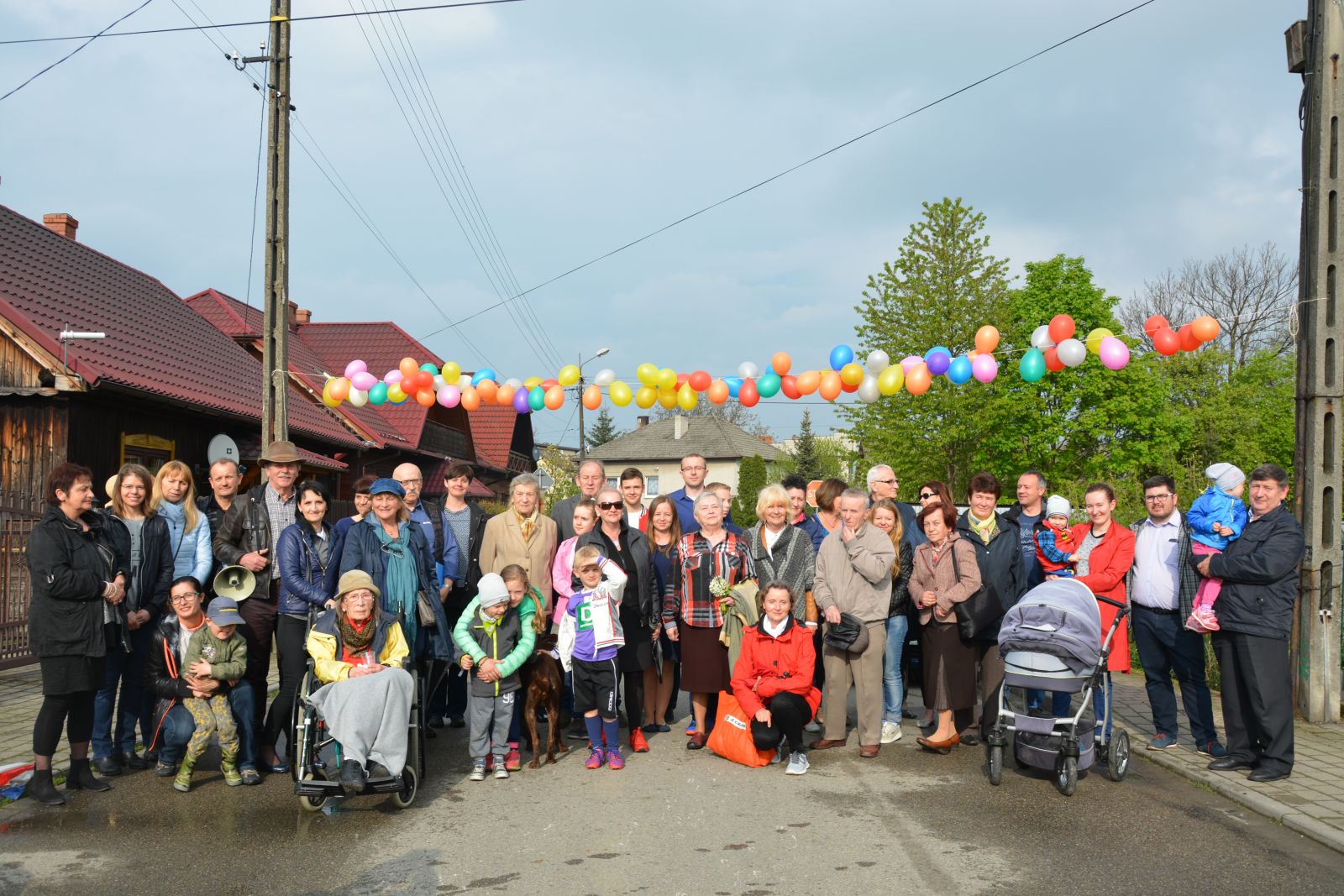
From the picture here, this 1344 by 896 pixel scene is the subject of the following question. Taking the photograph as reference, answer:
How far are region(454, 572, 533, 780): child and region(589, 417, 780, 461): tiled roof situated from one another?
6606 cm

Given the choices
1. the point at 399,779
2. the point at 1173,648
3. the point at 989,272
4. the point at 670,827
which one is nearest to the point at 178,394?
the point at 399,779

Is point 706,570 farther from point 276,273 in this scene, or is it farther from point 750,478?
point 750,478

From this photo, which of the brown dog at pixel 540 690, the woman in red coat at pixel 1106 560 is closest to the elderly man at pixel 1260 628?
the woman in red coat at pixel 1106 560

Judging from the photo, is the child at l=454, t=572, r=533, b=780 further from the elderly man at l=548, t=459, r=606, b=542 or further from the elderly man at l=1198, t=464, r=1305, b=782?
the elderly man at l=1198, t=464, r=1305, b=782

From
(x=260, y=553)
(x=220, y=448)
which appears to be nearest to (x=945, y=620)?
(x=260, y=553)

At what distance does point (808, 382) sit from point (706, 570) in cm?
387

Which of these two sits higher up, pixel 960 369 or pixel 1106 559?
pixel 960 369

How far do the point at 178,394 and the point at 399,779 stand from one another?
1150cm

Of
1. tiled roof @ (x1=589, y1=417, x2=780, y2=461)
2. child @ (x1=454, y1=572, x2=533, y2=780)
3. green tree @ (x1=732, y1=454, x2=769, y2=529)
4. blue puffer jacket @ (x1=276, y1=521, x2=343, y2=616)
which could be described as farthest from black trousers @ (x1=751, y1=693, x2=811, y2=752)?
tiled roof @ (x1=589, y1=417, x2=780, y2=461)

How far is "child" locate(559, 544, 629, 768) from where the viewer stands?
6.77 meters

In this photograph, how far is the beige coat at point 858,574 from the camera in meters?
7.18

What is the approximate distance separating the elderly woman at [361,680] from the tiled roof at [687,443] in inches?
2624

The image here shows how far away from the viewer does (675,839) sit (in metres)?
5.20

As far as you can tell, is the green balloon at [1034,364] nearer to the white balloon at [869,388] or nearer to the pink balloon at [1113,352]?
the pink balloon at [1113,352]
